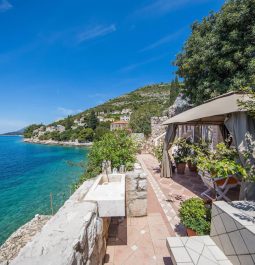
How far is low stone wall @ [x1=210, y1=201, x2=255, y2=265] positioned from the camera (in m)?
1.73

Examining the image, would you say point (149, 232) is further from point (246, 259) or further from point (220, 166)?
point (220, 166)

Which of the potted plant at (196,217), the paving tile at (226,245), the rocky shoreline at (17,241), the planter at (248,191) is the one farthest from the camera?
the rocky shoreline at (17,241)

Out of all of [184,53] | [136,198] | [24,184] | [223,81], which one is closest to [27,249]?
[136,198]

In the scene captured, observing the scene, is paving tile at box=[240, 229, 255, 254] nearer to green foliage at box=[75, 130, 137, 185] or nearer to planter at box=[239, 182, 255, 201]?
planter at box=[239, 182, 255, 201]

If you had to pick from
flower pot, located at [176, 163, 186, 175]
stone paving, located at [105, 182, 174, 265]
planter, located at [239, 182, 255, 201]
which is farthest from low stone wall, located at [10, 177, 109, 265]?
flower pot, located at [176, 163, 186, 175]

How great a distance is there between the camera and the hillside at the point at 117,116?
105 feet

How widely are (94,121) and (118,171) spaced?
52241mm

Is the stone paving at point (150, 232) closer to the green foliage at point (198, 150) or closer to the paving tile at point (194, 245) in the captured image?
the paving tile at point (194, 245)

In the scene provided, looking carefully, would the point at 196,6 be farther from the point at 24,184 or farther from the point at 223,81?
the point at 24,184

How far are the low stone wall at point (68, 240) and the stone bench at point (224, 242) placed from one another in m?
Result: 1.06

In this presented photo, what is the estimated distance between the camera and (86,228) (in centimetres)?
182

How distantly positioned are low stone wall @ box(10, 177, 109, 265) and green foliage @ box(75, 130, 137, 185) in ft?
7.07

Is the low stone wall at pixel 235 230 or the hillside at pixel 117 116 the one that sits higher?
the hillside at pixel 117 116

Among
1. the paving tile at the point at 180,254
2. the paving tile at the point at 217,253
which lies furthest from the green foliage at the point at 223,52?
the paving tile at the point at 180,254
